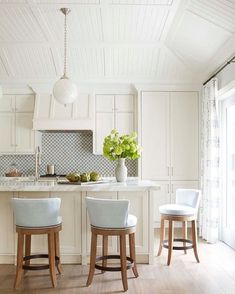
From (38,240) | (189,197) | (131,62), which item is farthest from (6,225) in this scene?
(131,62)

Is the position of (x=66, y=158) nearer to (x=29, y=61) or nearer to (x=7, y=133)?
(x=7, y=133)

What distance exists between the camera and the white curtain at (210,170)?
501cm

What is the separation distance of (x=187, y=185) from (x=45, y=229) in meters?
3.24

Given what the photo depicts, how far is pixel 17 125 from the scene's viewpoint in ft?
20.2

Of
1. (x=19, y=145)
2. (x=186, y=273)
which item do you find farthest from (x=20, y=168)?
(x=186, y=273)

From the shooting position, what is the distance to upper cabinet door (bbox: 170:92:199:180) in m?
6.06

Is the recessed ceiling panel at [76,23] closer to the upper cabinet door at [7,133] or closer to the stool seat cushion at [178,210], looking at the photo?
the upper cabinet door at [7,133]

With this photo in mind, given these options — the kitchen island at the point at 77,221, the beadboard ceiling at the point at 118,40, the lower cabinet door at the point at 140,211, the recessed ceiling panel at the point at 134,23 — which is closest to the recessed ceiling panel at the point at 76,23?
the beadboard ceiling at the point at 118,40

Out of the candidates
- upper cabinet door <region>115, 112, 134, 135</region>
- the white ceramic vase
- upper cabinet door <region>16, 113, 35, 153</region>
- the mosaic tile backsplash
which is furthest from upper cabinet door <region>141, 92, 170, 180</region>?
the white ceramic vase

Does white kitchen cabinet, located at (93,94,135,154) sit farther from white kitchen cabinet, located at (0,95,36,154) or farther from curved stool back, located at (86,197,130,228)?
curved stool back, located at (86,197,130,228)

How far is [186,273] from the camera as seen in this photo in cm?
374

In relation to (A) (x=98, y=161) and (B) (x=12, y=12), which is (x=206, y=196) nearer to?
(A) (x=98, y=161)

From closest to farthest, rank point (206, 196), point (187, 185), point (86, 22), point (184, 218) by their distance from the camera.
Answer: point (184, 218) < point (86, 22) < point (206, 196) < point (187, 185)

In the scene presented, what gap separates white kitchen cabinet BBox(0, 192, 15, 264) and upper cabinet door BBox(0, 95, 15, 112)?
2.58 meters
